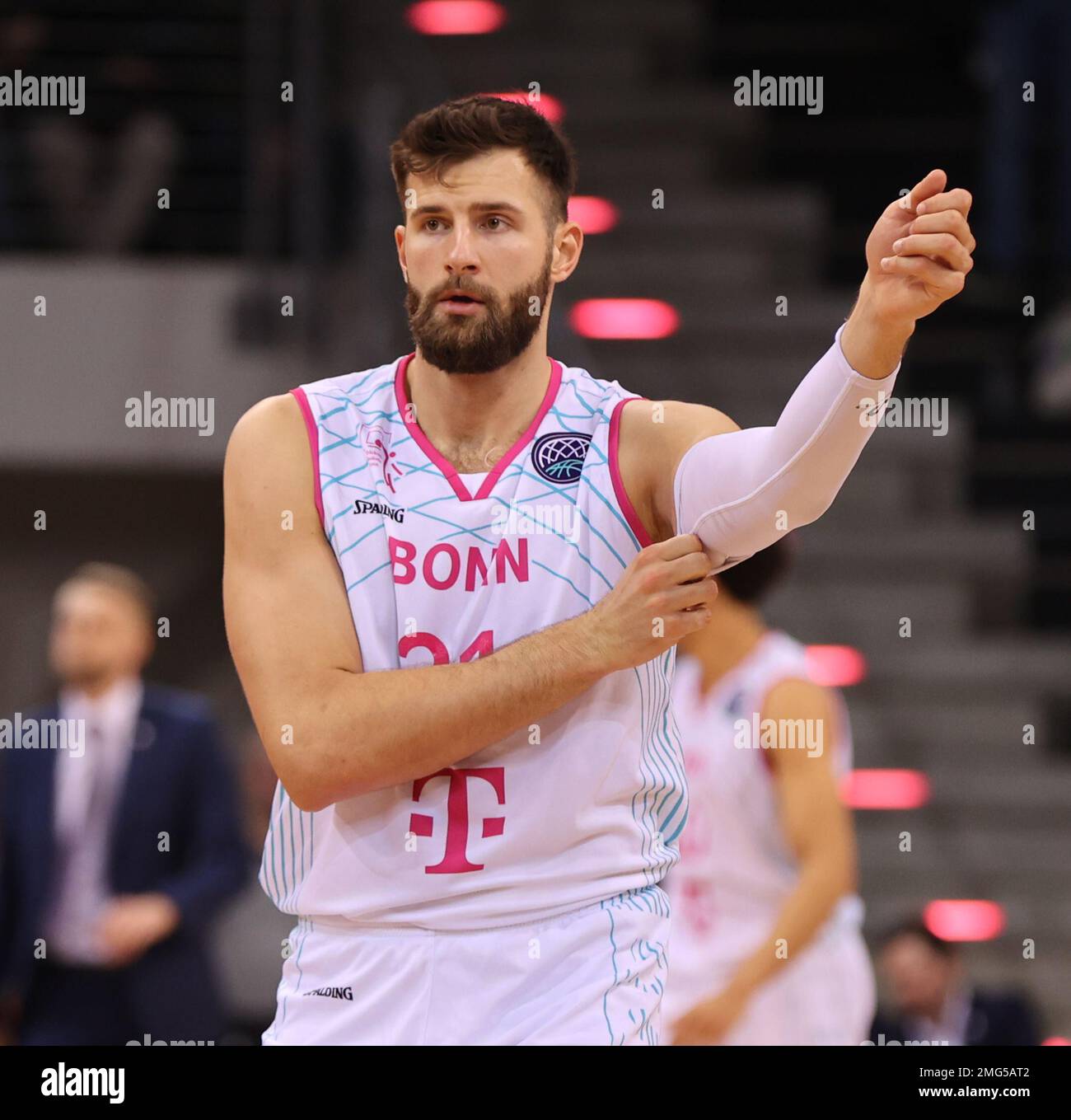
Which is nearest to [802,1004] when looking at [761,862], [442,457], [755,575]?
[761,862]

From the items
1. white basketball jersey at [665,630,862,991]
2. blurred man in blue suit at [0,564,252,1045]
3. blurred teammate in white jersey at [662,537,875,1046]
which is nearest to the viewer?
blurred teammate in white jersey at [662,537,875,1046]

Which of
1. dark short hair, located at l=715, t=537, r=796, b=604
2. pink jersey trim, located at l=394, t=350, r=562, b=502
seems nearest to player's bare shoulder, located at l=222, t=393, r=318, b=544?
pink jersey trim, located at l=394, t=350, r=562, b=502

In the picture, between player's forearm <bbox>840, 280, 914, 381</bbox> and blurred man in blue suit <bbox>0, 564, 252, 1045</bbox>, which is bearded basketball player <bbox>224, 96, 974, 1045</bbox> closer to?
player's forearm <bbox>840, 280, 914, 381</bbox>

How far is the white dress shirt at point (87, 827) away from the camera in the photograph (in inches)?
238

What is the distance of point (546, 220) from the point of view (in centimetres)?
348

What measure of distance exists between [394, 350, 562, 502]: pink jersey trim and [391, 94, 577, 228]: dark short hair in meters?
0.30

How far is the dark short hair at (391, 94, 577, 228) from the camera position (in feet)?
11.2

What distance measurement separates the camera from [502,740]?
3256mm

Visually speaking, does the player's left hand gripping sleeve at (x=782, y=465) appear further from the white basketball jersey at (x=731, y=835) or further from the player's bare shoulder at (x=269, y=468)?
the white basketball jersey at (x=731, y=835)

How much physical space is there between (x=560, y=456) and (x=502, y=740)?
52cm

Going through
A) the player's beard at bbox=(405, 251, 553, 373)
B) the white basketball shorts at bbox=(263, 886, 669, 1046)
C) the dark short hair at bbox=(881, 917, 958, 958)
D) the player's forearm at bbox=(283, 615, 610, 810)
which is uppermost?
the player's beard at bbox=(405, 251, 553, 373)

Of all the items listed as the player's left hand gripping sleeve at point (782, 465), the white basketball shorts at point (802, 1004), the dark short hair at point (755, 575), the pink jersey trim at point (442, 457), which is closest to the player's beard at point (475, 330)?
the pink jersey trim at point (442, 457)
